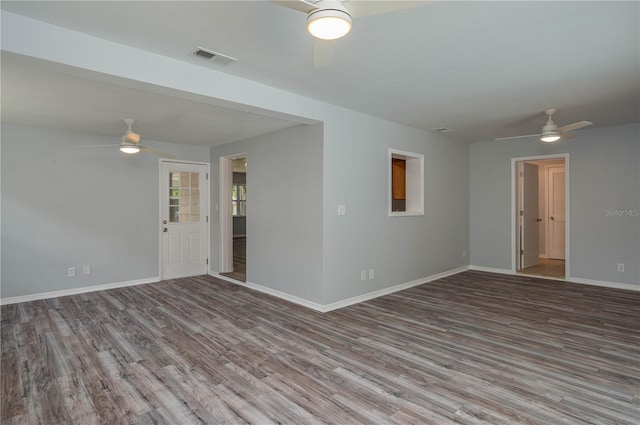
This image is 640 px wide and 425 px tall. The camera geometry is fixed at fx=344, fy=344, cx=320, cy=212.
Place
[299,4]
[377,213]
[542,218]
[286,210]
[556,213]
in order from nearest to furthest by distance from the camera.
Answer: [299,4], [286,210], [377,213], [556,213], [542,218]

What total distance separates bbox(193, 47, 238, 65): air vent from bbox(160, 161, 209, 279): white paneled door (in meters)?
3.73

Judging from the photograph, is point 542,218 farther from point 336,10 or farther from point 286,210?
point 336,10

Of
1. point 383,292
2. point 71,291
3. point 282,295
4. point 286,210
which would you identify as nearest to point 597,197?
point 383,292

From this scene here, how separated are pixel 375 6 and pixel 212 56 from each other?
1638 millimetres

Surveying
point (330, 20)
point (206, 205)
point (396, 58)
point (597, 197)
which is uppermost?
point (396, 58)

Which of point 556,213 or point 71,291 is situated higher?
point 556,213

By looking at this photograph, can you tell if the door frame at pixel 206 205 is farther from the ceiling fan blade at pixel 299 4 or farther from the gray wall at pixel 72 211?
the ceiling fan blade at pixel 299 4

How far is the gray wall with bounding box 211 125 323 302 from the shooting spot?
14.4 ft

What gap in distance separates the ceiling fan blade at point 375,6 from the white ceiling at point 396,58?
1.56 feet

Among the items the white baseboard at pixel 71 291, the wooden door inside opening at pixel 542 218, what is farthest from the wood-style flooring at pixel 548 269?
the white baseboard at pixel 71 291

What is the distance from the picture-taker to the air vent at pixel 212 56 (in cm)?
274

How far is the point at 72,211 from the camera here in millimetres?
5188

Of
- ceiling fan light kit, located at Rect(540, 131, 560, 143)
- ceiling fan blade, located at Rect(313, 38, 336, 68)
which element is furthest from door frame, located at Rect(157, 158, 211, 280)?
ceiling fan light kit, located at Rect(540, 131, 560, 143)

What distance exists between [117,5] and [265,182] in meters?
3.25
